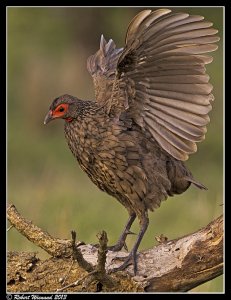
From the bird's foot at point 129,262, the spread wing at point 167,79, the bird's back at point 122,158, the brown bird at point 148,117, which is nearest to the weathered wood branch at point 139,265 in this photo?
the bird's foot at point 129,262

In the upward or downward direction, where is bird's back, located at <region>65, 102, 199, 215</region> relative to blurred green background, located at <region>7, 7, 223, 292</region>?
downward

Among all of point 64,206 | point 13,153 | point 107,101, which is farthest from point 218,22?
point 107,101

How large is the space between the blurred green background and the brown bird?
42.3 inches

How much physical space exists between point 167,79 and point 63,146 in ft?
29.6

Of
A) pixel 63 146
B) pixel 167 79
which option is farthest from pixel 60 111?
pixel 63 146

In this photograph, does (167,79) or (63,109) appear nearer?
(167,79)

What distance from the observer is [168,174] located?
266 inches

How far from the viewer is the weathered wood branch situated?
6.11 m

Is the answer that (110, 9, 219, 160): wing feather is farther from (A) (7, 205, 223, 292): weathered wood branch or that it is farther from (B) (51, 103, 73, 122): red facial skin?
(A) (7, 205, 223, 292): weathered wood branch

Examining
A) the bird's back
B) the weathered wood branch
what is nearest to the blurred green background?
the weathered wood branch

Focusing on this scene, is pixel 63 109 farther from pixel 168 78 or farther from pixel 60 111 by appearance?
pixel 168 78

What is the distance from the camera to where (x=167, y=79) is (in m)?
6.39

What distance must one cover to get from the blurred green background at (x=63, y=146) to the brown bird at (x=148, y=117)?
1.08 meters

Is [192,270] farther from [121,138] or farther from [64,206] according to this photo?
[64,206]
